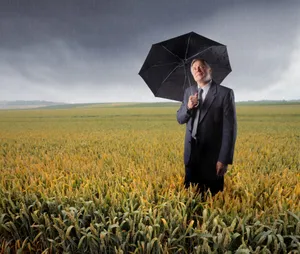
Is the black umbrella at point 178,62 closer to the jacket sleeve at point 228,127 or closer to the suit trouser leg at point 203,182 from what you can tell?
the jacket sleeve at point 228,127

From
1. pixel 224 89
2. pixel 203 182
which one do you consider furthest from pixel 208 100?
pixel 203 182

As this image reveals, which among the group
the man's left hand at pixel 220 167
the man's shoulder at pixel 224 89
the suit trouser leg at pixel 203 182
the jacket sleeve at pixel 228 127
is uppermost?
the man's shoulder at pixel 224 89

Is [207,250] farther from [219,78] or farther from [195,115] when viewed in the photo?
[219,78]

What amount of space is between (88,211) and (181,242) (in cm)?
124

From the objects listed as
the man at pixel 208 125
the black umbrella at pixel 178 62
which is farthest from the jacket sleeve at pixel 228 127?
the black umbrella at pixel 178 62

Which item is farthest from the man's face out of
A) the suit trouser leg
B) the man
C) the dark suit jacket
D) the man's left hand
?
the suit trouser leg

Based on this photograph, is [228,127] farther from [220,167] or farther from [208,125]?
[220,167]

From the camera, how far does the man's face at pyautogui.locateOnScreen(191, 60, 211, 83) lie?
2652mm

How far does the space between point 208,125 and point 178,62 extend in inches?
40.5

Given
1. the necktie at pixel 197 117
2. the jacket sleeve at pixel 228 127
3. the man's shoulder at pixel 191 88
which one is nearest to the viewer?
the jacket sleeve at pixel 228 127

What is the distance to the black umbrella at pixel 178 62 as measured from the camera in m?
2.99

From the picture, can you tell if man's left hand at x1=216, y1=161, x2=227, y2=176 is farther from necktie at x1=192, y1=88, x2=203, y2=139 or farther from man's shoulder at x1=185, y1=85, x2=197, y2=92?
man's shoulder at x1=185, y1=85, x2=197, y2=92

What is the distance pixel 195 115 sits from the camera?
110 inches

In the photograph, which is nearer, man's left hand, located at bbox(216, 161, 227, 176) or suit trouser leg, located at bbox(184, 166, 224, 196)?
man's left hand, located at bbox(216, 161, 227, 176)
